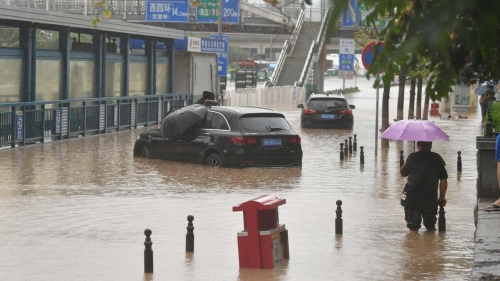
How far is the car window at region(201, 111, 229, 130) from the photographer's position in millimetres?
22188

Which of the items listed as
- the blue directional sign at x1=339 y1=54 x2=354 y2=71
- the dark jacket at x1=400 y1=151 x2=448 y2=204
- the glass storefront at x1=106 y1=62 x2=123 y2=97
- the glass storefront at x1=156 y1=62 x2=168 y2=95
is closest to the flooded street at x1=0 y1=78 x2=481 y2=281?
the dark jacket at x1=400 y1=151 x2=448 y2=204

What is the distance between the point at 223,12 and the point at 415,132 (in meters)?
42.6

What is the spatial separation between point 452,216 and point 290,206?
2.44 metres

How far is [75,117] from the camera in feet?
103

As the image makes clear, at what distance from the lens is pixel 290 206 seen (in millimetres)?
16312

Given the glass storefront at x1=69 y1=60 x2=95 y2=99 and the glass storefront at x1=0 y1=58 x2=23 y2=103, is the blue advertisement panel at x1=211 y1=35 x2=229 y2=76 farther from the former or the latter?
the glass storefront at x1=0 y1=58 x2=23 y2=103

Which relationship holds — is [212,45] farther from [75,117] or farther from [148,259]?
[148,259]

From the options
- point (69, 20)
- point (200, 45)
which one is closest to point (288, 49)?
point (200, 45)

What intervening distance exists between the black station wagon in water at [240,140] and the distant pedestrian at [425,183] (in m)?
8.21

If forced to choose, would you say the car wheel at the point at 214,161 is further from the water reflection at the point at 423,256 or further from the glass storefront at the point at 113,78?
the glass storefront at the point at 113,78

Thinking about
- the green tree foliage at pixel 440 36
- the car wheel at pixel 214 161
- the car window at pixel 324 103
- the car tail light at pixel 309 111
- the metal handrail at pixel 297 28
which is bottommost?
the car wheel at pixel 214 161

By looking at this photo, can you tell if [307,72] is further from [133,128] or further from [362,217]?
[362,217]

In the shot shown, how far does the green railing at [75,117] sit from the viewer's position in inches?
1059

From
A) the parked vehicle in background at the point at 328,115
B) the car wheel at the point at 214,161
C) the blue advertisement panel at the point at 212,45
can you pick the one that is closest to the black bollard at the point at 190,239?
the car wheel at the point at 214,161
